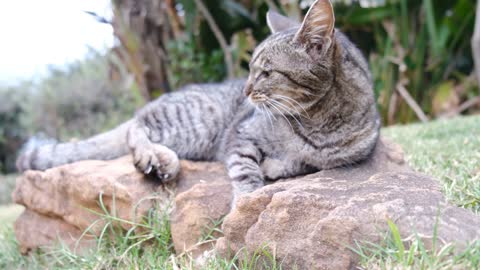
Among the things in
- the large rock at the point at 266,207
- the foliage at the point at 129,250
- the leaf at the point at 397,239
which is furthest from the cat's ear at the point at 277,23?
the leaf at the point at 397,239

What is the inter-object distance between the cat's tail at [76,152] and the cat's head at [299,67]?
1097mm

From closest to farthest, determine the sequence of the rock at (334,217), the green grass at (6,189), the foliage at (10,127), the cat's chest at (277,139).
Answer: the rock at (334,217), the cat's chest at (277,139), the green grass at (6,189), the foliage at (10,127)

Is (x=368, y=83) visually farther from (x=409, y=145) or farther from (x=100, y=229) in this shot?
(x=100, y=229)

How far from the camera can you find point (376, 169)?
2.04m

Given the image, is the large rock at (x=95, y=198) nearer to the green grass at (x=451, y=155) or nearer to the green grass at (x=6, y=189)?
the green grass at (x=451, y=155)

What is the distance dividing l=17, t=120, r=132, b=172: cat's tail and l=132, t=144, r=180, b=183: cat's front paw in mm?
522

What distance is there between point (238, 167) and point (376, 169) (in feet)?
2.17

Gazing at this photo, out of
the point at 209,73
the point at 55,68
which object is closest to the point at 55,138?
the point at 55,68

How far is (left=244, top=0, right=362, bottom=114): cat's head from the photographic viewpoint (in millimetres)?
1891

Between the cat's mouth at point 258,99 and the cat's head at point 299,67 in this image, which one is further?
the cat's mouth at point 258,99

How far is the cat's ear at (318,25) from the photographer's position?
182 cm

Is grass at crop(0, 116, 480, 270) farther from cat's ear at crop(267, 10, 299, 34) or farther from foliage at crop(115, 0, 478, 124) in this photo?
foliage at crop(115, 0, 478, 124)

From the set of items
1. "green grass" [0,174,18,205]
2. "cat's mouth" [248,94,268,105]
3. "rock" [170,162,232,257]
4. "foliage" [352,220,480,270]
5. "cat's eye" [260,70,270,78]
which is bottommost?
"green grass" [0,174,18,205]

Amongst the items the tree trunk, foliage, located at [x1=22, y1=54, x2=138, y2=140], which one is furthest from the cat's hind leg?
foliage, located at [x1=22, y1=54, x2=138, y2=140]
